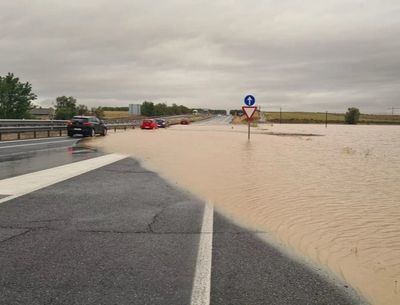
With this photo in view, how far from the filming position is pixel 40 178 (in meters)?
10.3

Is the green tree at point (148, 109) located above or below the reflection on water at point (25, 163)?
above

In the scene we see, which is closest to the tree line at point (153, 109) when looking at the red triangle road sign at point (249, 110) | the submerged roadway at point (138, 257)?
the red triangle road sign at point (249, 110)

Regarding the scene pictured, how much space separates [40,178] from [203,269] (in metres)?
7.16

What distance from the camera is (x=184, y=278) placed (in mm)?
4020

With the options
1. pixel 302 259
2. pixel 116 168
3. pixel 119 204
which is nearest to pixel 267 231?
pixel 302 259

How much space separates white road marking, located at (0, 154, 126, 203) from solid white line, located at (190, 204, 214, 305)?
3.87m

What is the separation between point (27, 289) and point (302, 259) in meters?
2.78

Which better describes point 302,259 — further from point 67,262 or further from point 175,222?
point 67,262

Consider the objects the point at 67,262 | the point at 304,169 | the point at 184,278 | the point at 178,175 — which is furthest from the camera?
the point at 304,169

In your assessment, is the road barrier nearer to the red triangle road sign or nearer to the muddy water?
the red triangle road sign

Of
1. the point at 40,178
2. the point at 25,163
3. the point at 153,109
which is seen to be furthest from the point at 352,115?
the point at 40,178

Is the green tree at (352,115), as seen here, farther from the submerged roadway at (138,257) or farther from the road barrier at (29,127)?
the submerged roadway at (138,257)

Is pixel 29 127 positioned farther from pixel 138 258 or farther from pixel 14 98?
pixel 14 98

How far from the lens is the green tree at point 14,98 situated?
8569cm
